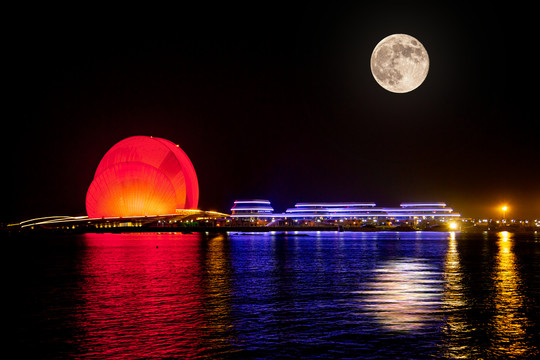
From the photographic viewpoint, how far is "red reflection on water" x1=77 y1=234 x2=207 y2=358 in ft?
43.2

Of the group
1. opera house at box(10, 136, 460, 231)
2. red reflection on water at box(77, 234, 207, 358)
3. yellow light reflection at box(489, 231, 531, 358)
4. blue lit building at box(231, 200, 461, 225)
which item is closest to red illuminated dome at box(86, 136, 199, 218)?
opera house at box(10, 136, 460, 231)

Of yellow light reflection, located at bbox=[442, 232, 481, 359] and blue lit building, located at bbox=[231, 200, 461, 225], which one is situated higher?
blue lit building, located at bbox=[231, 200, 461, 225]

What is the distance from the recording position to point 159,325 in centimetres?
1547

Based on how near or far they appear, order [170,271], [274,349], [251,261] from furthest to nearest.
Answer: [251,261] < [170,271] < [274,349]

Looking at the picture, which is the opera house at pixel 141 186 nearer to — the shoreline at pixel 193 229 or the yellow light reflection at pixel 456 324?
the shoreline at pixel 193 229

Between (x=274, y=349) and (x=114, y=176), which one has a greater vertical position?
(x=114, y=176)

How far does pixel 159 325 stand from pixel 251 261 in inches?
821

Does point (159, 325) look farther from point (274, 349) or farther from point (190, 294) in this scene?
point (190, 294)

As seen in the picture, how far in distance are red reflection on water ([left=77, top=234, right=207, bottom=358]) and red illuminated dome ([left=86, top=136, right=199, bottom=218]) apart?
2235 inches

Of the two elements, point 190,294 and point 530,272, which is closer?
point 190,294

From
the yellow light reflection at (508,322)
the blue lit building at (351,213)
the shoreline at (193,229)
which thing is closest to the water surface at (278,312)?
the yellow light reflection at (508,322)

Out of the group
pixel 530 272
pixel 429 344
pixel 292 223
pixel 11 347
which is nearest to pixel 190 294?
pixel 11 347

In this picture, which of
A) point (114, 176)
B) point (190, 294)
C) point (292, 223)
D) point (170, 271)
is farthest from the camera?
point (292, 223)

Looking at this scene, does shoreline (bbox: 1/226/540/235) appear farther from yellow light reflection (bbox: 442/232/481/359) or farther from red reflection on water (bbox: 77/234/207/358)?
yellow light reflection (bbox: 442/232/481/359)
